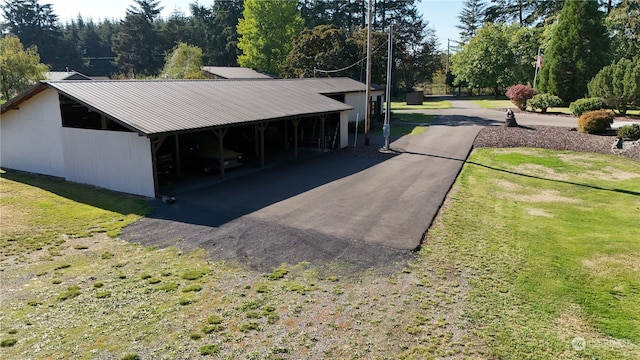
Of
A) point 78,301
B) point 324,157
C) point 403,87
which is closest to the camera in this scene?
point 78,301

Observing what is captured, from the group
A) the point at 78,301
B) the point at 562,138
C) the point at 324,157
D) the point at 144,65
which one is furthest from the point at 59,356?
the point at 144,65

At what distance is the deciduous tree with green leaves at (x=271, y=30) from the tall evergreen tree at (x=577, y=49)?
3007 centimetres

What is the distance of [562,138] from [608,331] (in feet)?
71.5

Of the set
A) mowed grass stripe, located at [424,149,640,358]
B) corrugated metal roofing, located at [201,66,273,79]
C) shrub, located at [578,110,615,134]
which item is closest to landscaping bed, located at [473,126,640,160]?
shrub, located at [578,110,615,134]

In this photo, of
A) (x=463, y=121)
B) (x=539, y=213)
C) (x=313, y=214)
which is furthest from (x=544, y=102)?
(x=313, y=214)

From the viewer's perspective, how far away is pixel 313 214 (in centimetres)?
1268

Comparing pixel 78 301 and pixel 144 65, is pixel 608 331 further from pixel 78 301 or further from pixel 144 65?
pixel 144 65

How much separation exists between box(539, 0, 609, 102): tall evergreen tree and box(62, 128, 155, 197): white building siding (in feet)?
129

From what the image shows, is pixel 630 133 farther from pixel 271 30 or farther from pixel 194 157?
pixel 271 30

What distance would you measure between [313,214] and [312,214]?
30 mm

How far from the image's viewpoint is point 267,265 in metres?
9.24

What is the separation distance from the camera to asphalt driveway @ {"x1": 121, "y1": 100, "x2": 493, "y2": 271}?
33.0ft

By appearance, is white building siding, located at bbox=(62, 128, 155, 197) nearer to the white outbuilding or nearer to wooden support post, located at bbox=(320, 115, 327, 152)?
the white outbuilding

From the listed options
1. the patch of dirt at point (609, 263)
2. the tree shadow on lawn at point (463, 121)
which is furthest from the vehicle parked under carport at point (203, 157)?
the tree shadow on lawn at point (463, 121)
